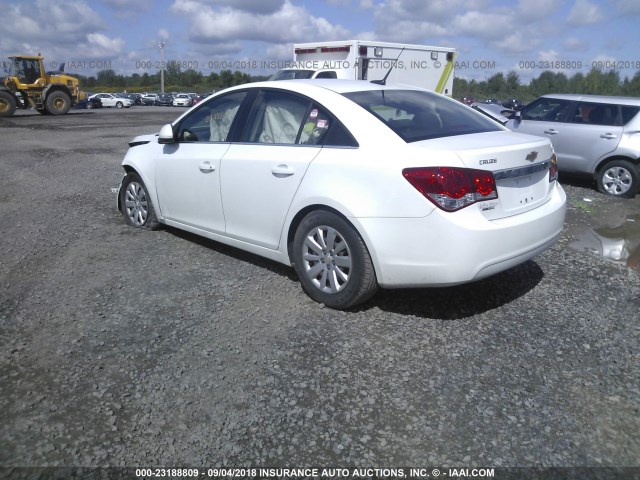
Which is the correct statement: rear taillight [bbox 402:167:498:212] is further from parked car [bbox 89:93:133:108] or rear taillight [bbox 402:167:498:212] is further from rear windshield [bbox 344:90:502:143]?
parked car [bbox 89:93:133:108]

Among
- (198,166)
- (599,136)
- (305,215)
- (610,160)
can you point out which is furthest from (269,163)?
(610,160)

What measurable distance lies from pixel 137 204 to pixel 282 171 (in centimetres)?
249

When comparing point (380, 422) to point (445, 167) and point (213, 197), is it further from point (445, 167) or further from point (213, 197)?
point (213, 197)

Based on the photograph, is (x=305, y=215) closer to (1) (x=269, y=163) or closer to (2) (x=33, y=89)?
(1) (x=269, y=163)

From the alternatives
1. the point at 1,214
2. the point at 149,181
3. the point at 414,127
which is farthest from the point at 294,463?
the point at 1,214

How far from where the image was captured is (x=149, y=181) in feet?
18.5

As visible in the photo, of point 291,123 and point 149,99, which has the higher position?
point 291,123

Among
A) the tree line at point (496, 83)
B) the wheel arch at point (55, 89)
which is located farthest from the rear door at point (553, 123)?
the tree line at point (496, 83)

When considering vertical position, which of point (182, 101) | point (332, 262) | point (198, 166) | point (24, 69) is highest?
point (24, 69)

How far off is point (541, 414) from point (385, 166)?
1.72 metres

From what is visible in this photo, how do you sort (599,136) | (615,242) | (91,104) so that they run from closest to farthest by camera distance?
1. (615,242)
2. (599,136)
3. (91,104)

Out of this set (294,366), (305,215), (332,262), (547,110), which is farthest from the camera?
(547,110)

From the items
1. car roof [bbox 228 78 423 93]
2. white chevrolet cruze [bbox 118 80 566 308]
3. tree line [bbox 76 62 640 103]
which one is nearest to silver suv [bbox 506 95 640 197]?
white chevrolet cruze [bbox 118 80 566 308]

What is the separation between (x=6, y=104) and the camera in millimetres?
25750
